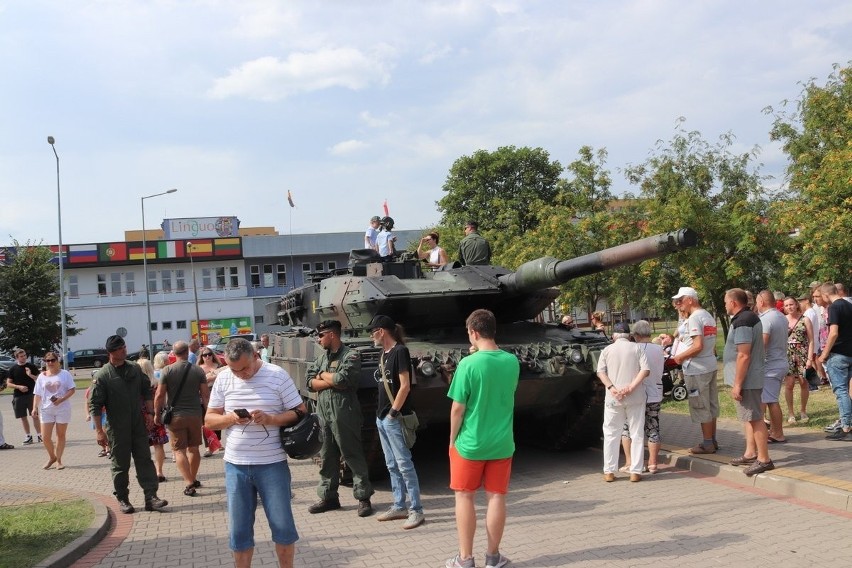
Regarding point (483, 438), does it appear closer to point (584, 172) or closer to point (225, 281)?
point (584, 172)

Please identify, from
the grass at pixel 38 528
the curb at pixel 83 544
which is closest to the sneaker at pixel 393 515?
the curb at pixel 83 544

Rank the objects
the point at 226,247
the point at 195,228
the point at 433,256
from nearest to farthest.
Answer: the point at 433,256
the point at 226,247
the point at 195,228

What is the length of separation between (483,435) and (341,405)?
2.43 metres

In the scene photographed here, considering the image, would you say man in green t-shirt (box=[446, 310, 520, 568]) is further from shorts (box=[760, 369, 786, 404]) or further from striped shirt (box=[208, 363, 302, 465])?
shorts (box=[760, 369, 786, 404])

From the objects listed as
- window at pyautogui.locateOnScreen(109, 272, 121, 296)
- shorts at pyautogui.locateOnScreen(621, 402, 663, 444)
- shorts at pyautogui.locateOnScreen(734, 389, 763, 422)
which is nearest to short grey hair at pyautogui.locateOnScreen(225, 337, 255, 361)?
shorts at pyautogui.locateOnScreen(734, 389, 763, 422)

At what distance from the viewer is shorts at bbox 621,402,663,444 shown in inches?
349

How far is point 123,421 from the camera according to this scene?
827 centimetres

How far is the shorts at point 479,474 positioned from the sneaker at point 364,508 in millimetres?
2335

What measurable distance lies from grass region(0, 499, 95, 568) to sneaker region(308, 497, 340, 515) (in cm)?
209

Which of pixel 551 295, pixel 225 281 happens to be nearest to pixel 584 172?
pixel 551 295

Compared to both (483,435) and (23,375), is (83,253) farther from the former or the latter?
(483,435)

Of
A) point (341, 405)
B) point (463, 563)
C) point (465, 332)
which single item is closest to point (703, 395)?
point (465, 332)

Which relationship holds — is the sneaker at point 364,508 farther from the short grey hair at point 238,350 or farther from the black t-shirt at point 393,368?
the short grey hair at point 238,350

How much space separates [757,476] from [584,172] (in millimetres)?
18613
